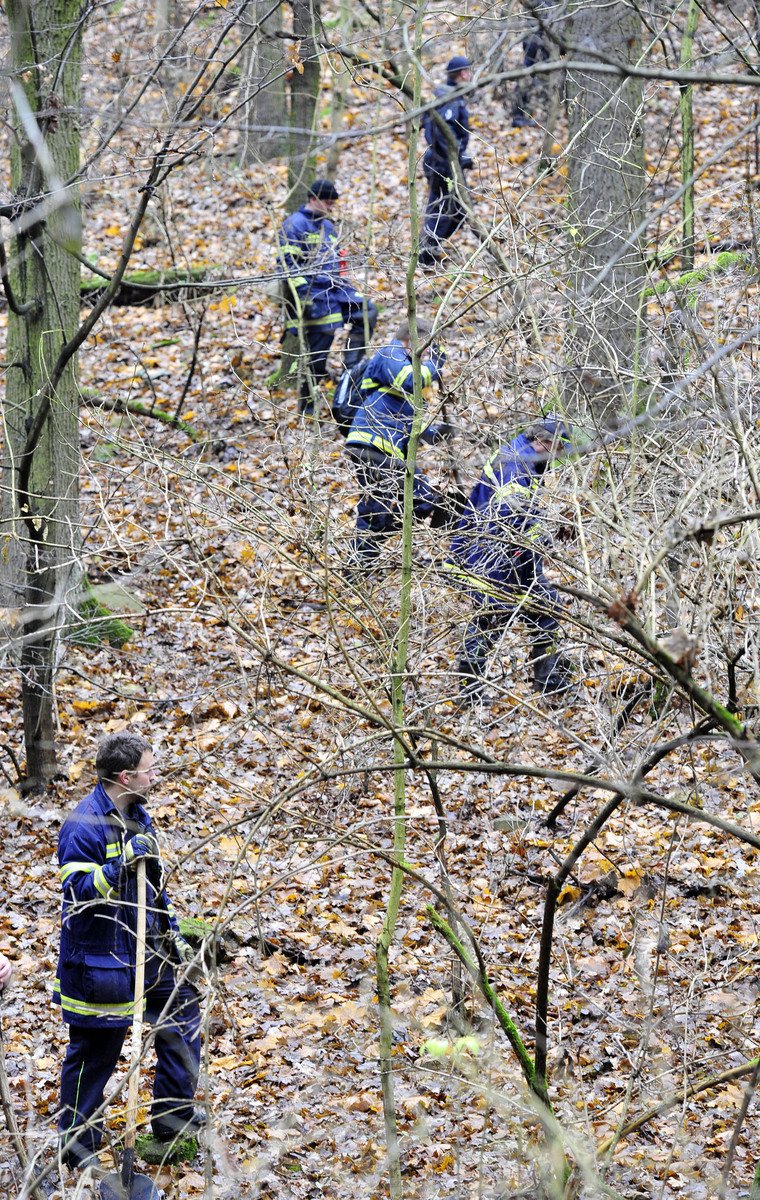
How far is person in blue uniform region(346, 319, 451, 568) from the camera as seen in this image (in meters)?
6.22

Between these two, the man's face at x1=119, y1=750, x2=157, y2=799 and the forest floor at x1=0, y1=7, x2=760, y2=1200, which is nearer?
the forest floor at x1=0, y1=7, x2=760, y2=1200

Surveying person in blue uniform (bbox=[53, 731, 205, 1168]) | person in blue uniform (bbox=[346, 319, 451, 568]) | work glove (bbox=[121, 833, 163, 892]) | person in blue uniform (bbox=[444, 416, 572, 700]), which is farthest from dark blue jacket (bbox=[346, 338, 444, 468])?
work glove (bbox=[121, 833, 163, 892])

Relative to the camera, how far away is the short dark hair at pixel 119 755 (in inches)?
194

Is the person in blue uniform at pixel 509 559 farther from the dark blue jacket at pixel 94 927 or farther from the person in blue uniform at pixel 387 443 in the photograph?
the dark blue jacket at pixel 94 927

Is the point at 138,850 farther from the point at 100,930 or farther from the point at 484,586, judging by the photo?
the point at 484,586

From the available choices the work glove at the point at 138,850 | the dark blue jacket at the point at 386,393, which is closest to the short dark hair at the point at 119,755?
the work glove at the point at 138,850

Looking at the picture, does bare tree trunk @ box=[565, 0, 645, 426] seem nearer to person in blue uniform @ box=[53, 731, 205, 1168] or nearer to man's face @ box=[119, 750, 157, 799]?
man's face @ box=[119, 750, 157, 799]

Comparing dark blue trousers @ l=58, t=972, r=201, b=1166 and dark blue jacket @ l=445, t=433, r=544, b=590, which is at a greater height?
dark blue jacket @ l=445, t=433, r=544, b=590

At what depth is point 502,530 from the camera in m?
6.07

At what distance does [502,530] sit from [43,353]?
3.50m

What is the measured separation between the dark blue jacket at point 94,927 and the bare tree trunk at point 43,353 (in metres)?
2.35

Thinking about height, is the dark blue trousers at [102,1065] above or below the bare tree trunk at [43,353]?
below

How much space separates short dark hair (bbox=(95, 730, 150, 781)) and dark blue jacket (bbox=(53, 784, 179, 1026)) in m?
0.14

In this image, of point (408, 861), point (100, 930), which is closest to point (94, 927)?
point (100, 930)
